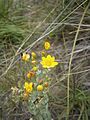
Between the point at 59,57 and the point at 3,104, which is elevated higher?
the point at 59,57

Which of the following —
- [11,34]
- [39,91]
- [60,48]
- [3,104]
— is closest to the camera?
[39,91]

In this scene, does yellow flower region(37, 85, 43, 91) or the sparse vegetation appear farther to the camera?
the sparse vegetation

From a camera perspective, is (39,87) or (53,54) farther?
(53,54)

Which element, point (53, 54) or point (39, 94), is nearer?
point (39, 94)

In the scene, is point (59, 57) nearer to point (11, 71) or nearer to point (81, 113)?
point (11, 71)

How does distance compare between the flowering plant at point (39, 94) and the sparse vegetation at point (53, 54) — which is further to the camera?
the sparse vegetation at point (53, 54)

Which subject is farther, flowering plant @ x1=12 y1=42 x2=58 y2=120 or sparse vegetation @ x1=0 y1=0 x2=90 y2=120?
sparse vegetation @ x1=0 y1=0 x2=90 y2=120

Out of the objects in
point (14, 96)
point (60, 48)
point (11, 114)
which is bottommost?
point (11, 114)

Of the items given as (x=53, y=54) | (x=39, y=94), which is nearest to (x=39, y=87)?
(x=39, y=94)

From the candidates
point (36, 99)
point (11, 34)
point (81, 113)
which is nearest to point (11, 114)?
point (36, 99)

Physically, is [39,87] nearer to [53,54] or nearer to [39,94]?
[39,94]

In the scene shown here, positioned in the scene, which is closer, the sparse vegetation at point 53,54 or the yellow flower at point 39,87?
the yellow flower at point 39,87
